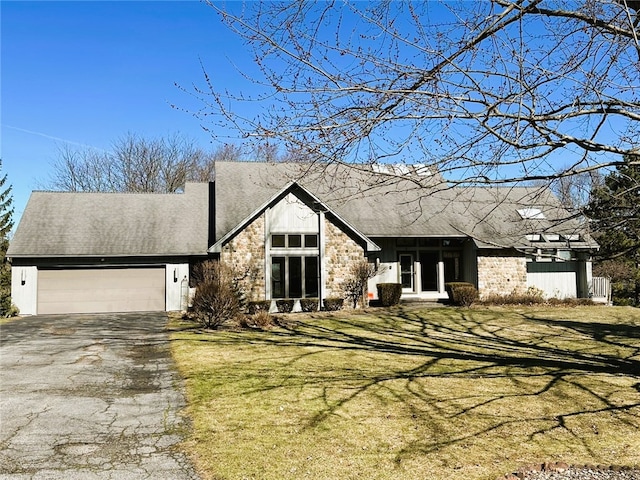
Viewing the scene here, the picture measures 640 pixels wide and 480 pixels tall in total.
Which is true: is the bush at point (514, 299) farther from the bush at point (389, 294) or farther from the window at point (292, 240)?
the window at point (292, 240)

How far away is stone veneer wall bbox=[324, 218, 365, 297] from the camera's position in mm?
21406

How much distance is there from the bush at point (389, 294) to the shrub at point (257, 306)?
511cm

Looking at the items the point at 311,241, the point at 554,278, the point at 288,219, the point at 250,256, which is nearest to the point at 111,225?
the point at 250,256

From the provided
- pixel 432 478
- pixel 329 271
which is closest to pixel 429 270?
pixel 329 271

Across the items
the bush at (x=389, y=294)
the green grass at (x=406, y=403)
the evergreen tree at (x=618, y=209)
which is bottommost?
the green grass at (x=406, y=403)

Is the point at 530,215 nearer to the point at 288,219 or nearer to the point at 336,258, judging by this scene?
the point at 336,258

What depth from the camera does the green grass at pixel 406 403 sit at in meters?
5.36

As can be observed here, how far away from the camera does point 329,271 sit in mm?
21391

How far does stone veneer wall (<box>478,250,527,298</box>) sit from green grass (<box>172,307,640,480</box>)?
9.50 metres

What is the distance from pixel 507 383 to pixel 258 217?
14.0 metres

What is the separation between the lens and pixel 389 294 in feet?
71.9

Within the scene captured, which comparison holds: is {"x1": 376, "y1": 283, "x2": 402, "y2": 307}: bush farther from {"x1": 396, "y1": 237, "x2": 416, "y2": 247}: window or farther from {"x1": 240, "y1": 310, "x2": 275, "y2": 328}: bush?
{"x1": 240, "y1": 310, "x2": 275, "y2": 328}: bush

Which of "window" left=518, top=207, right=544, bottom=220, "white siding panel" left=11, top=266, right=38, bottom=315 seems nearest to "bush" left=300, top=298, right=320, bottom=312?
"window" left=518, top=207, right=544, bottom=220

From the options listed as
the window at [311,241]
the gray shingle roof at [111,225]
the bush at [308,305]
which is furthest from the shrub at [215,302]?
the gray shingle roof at [111,225]
